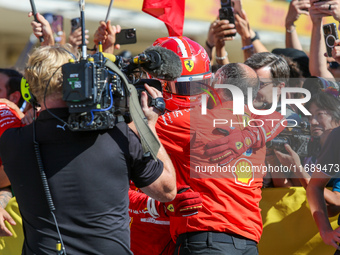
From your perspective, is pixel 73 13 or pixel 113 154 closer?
A: pixel 113 154

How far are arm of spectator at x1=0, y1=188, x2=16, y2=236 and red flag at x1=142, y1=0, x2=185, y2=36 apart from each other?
2.07m

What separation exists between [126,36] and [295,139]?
215 centimetres

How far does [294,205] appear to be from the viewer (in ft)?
13.3

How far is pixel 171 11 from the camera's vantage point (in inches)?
190

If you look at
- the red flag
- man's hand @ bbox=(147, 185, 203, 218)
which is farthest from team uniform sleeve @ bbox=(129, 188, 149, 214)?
the red flag

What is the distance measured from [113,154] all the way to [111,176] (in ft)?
0.35

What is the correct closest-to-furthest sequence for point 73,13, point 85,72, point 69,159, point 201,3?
point 85,72 → point 69,159 → point 73,13 → point 201,3

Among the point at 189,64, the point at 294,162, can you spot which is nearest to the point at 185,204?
the point at 189,64

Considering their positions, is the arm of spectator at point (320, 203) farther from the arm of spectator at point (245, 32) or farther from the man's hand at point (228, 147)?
the arm of spectator at point (245, 32)

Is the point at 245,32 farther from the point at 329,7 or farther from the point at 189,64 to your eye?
the point at 189,64

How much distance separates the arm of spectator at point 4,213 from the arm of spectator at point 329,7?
3068 millimetres

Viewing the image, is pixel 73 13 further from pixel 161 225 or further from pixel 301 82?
pixel 161 225

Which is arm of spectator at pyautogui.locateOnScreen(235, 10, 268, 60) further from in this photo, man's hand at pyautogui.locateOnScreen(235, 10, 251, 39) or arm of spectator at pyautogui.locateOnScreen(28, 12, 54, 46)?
arm of spectator at pyautogui.locateOnScreen(28, 12, 54, 46)

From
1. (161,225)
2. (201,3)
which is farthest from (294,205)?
(201,3)
